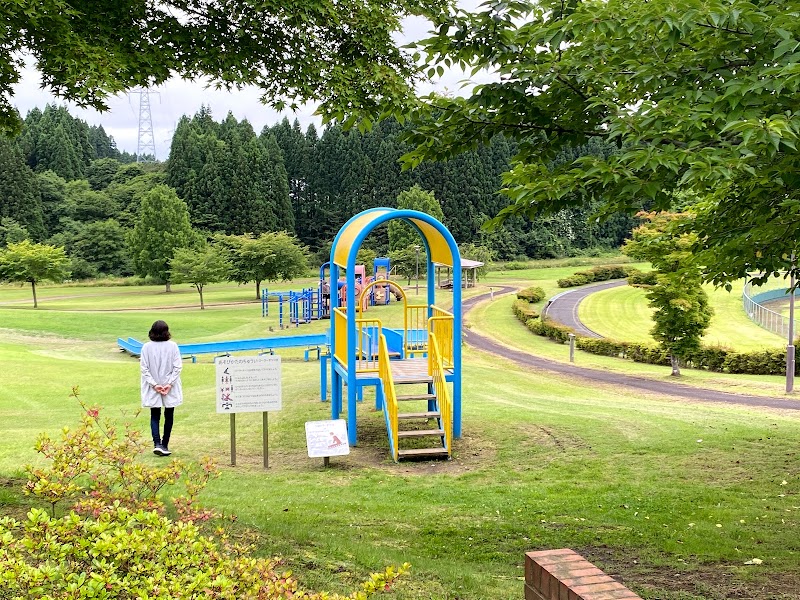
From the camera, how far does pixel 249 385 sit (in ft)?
31.3

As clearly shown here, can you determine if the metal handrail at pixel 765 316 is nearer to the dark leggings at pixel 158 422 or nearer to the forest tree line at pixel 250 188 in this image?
the forest tree line at pixel 250 188

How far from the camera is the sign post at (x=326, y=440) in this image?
9.57 metres

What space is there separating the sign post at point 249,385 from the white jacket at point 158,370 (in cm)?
55

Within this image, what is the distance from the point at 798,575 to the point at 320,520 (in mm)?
3933

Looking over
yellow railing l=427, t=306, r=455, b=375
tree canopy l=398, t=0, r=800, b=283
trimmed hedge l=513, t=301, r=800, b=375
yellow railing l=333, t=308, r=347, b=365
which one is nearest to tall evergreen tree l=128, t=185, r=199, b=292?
trimmed hedge l=513, t=301, r=800, b=375

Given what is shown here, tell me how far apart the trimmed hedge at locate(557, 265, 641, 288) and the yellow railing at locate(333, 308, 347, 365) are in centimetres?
5124

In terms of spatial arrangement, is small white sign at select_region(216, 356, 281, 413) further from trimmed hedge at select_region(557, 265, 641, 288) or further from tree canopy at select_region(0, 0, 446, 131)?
trimmed hedge at select_region(557, 265, 641, 288)

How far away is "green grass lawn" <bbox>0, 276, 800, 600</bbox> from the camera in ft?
18.4

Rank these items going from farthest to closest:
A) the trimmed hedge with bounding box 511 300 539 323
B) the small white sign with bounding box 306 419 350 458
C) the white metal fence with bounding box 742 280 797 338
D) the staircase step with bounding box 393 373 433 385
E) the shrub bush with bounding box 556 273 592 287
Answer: the shrub bush with bounding box 556 273 592 287 → the trimmed hedge with bounding box 511 300 539 323 → the white metal fence with bounding box 742 280 797 338 → the staircase step with bounding box 393 373 433 385 → the small white sign with bounding box 306 419 350 458

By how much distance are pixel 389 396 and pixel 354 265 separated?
83.5 inches

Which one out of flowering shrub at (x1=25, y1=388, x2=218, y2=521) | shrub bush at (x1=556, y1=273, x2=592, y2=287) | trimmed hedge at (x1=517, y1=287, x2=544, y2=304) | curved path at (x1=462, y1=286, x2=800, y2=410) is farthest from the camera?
shrub bush at (x1=556, y1=273, x2=592, y2=287)

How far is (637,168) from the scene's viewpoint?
4977 millimetres

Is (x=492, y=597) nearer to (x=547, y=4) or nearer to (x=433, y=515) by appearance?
(x=433, y=515)

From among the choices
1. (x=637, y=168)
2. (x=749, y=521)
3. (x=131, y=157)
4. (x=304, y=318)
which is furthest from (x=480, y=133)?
(x=131, y=157)
